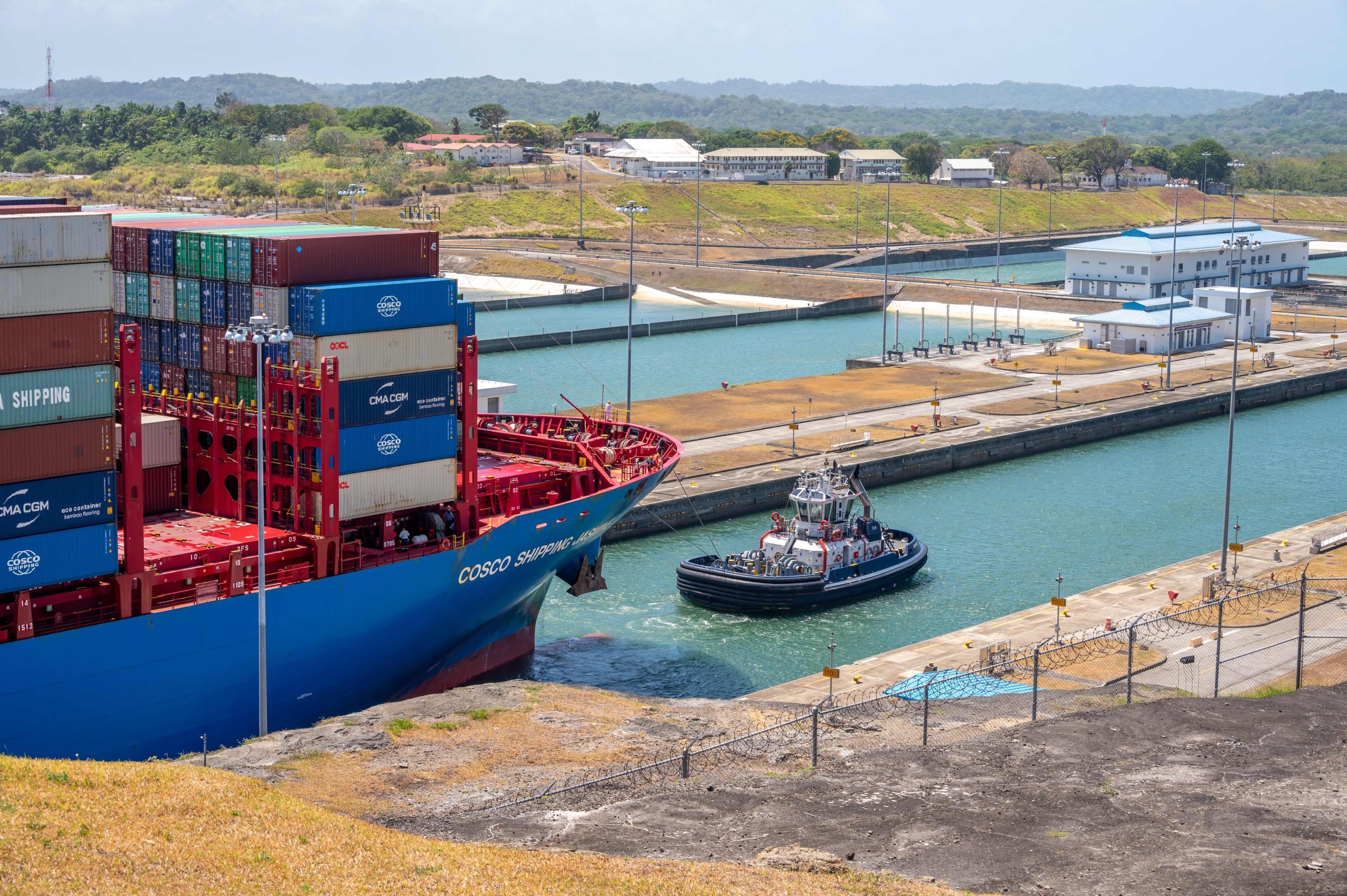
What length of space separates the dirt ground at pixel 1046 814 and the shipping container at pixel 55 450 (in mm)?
12857

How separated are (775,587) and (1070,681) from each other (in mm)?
13372

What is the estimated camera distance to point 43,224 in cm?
3397

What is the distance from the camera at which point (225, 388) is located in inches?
1636

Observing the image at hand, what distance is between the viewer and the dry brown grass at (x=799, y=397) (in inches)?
3292

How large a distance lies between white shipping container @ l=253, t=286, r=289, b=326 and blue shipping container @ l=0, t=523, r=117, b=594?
24.4 feet

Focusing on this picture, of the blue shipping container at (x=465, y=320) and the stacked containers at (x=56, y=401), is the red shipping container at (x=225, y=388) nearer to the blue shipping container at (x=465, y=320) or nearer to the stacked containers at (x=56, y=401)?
the stacked containers at (x=56, y=401)

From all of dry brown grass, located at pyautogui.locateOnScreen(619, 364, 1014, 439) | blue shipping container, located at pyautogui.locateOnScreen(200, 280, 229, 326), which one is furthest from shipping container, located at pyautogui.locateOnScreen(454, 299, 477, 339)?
dry brown grass, located at pyautogui.locateOnScreen(619, 364, 1014, 439)

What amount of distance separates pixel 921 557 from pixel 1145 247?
296 ft

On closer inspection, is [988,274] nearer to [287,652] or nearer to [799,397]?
[799,397]

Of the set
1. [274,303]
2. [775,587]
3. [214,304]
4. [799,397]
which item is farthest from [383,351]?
[799,397]

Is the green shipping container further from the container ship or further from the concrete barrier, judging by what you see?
the concrete barrier

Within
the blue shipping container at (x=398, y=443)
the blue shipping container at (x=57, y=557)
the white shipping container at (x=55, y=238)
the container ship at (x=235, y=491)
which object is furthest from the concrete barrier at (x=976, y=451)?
the white shipping container at (x=55, y=238)

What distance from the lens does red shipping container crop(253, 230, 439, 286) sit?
39.9m

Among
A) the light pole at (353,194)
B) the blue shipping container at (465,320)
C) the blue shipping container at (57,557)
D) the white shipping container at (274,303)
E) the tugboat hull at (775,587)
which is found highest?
the light pole at (353,194)
